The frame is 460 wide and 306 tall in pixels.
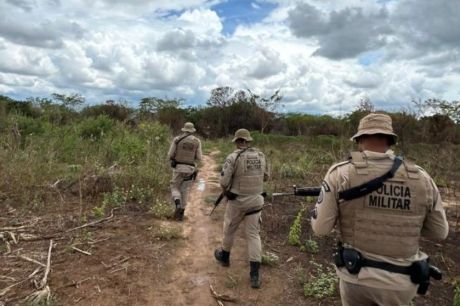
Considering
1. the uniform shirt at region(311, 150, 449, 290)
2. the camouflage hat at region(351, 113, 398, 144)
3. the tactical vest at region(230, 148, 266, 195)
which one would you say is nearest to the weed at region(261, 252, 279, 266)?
the tactical vest at region(230, 148, 266, 195)

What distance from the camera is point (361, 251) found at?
3.12 meters

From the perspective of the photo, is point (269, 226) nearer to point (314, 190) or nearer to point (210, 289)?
point (210, 289)

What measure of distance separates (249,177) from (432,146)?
30.8ft

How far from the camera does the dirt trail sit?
507 cm

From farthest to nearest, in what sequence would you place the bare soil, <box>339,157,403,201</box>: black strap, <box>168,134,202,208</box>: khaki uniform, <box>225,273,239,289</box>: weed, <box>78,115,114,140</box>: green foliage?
<box>78,115,114,140</box>: green foliage, <box>168,134,202,208</box>: khaki uniform, <box>225,273,239,289</box>: weed, the bare soil, <box>339,157,403,201</box>: black strap

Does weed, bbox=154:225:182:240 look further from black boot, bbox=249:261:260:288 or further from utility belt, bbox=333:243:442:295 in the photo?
utility belt, bbox=333:243:442:295

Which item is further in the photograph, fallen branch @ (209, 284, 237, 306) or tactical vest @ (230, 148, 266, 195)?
tactical vest @ (230, 148, 266, 195)

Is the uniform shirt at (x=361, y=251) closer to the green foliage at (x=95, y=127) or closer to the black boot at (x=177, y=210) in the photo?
the black boot at (x=177, y=210)

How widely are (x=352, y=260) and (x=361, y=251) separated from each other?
106mm

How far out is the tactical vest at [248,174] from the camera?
564cm

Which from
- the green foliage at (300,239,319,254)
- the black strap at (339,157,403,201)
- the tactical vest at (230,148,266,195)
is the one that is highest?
the black strap at (339,157,403,201)

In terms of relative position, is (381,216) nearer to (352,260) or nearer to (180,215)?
(352,260)

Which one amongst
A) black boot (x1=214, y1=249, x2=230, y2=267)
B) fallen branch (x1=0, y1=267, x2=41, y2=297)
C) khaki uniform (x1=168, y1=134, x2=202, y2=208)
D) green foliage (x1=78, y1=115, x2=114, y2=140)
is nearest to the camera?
fallen branch (x1=0, y1=267, x2=41, y2=297)

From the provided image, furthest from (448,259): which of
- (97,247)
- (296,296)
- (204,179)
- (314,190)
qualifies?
(204,179)
